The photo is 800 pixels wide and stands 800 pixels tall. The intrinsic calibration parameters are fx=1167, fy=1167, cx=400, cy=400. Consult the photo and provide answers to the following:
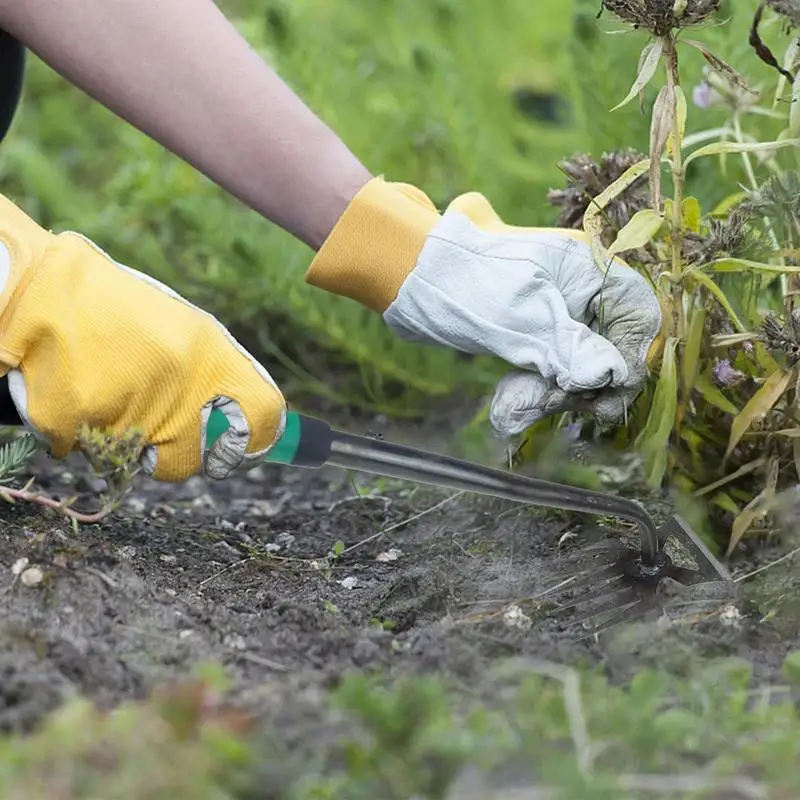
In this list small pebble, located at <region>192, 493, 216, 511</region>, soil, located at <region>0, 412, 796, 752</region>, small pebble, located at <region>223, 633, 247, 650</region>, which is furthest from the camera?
small pebble, located at <region>192, 493, 216, 511</region>

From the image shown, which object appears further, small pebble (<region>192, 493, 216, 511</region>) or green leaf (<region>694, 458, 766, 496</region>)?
small pebble (<region>192, 493, 216, 511</region>)

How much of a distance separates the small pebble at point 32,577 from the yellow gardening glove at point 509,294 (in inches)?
21.2

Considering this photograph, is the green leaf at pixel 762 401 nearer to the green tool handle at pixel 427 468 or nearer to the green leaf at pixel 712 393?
the green leaf at pixel 712 393

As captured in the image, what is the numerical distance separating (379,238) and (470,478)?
34 centimetres

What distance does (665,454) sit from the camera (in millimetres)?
1428

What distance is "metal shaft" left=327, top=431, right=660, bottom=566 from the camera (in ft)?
4.30

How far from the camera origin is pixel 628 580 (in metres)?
1.36

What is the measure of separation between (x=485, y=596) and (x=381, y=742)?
1.47 ft

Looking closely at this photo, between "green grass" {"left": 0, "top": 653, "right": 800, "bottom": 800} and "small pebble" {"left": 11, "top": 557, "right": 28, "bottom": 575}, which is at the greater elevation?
"green grass" {"left": 0, "top": 653, "right": 800, "bottom": 800}

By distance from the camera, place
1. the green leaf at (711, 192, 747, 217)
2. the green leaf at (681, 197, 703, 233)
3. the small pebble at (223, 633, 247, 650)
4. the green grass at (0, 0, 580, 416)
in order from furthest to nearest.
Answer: the green grass at (0, 0, 580, 416), the green leaf at (711, 192, 747, 217), the green leaf at (681, 197, 703, 233), the small pebble at (223, 633, 247, 650)

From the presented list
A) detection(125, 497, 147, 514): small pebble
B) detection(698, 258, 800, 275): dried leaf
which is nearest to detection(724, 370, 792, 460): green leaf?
detection(698, 258, 800, 275): dried leaf

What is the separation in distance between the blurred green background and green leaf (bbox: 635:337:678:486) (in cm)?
56

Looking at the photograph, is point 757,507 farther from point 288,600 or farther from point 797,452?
point 288,600

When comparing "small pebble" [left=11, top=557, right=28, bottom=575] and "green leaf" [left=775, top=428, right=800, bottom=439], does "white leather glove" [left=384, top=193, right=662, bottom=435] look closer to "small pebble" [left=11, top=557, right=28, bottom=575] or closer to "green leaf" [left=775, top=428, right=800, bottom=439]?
A: "green leaf" [left=775, top=428, right=800, bottom=439]
